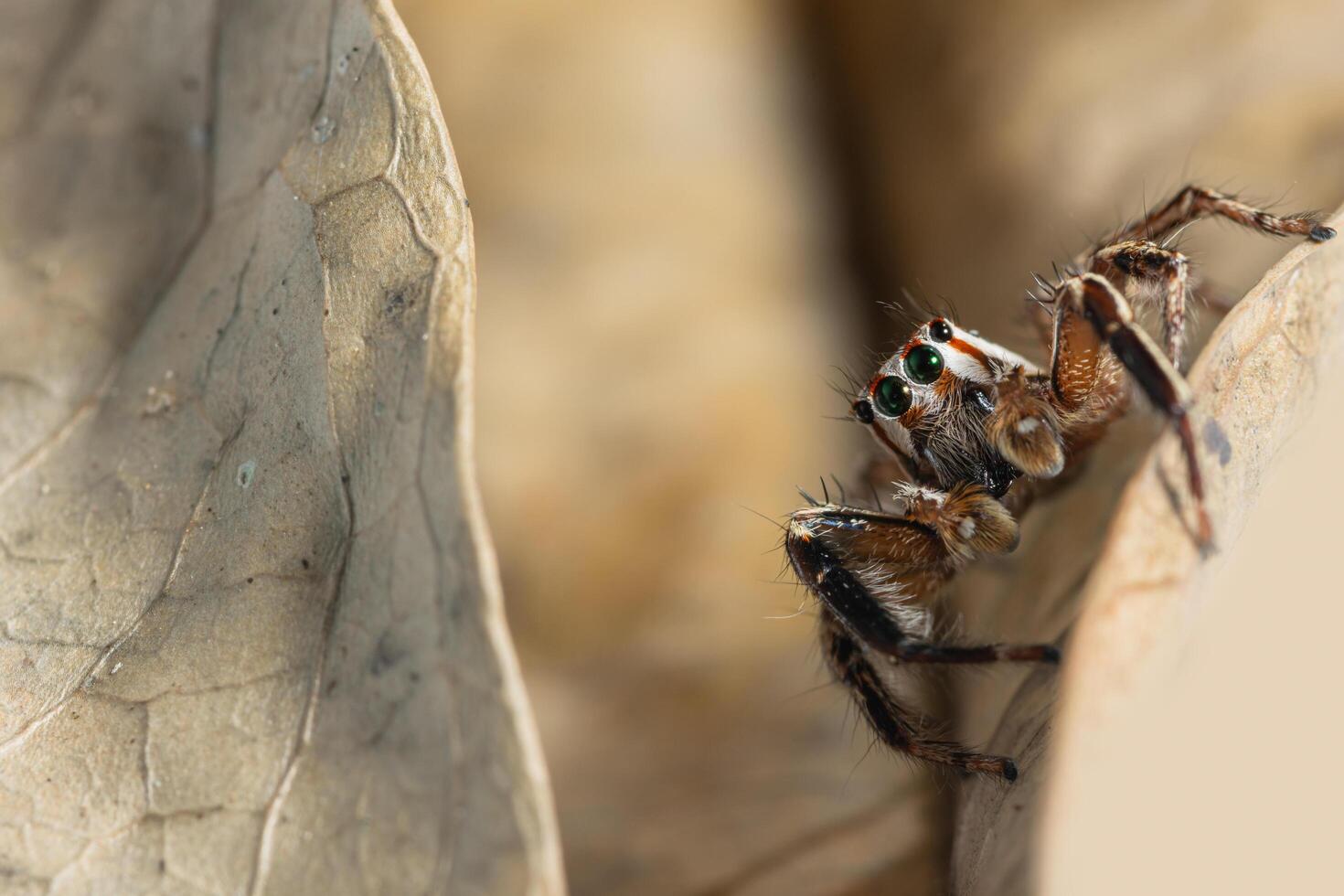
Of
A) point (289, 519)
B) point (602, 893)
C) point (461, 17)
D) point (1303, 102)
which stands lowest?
point (602, 893)

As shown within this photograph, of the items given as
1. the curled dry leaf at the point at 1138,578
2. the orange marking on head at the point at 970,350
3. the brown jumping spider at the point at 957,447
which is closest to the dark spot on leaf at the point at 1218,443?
the curled dry leaf at the point at 1138,578

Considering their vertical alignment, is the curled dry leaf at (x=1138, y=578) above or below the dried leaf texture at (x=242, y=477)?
below

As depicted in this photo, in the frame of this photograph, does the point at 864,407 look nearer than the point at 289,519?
No

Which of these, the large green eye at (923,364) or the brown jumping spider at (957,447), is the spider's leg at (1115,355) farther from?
the large green eye at (923,364)

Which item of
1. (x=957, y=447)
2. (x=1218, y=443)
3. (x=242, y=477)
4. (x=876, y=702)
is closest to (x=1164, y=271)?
(x=957, y=447)

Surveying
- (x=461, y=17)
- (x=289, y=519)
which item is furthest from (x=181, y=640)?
(x=461, y=17)

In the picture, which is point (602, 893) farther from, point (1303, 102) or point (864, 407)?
point (1303, 102)

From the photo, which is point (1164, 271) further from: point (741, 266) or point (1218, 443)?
point (741, 266)
